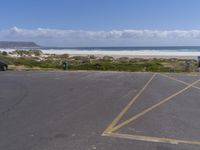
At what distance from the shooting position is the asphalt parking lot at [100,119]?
18.2 ft

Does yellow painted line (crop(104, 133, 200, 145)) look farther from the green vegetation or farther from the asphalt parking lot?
the green vegetation

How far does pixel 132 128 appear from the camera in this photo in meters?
6.53

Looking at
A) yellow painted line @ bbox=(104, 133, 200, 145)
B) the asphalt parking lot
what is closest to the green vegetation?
the asphalt parking lot

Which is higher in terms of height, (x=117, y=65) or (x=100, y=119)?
(x=100, y=119)

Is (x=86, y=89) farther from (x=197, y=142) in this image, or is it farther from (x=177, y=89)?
(x=197, y=142)

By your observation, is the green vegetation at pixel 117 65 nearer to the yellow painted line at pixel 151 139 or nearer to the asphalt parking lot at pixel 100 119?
the asphalt parking lot at pixel 100 119

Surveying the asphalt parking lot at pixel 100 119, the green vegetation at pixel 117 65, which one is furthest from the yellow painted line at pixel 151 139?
the green vegetation at pixel 117 65

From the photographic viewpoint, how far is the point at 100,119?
7.28 metres

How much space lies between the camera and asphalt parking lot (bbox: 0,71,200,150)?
219 inches

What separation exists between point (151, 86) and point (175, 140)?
7.53m

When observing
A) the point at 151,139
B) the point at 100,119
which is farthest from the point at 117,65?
the point at 151,139

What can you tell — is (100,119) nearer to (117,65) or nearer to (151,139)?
(151,139)

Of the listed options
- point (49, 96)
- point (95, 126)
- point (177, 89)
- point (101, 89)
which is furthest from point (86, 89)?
point (95, 126)

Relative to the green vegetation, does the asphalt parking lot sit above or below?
above
